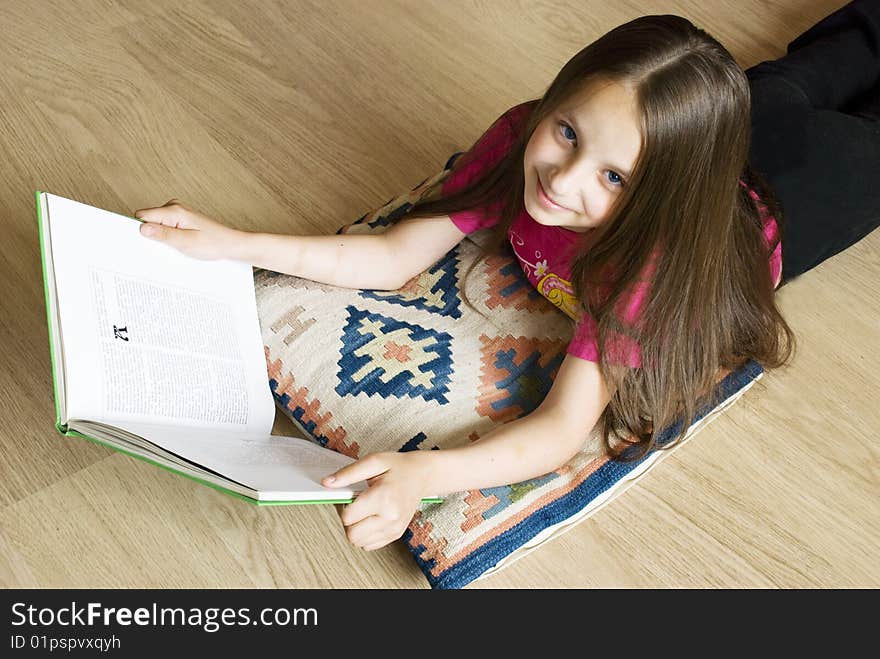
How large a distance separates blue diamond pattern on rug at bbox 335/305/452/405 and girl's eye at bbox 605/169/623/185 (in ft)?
0.98

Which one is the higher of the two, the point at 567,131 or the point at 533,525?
the point at 567,131

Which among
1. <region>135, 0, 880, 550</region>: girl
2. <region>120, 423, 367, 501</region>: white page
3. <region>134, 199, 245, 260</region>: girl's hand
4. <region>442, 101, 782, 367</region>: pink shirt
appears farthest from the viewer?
<region>442, 101, 782, 367</region>: pink shirt

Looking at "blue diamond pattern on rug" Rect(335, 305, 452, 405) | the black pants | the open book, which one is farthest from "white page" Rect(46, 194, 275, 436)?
the black pants

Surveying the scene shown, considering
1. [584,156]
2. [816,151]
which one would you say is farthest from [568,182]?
[816,151]

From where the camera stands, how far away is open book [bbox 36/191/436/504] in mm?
849

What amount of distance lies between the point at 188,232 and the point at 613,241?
0.43 m

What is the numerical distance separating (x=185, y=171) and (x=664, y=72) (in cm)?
76

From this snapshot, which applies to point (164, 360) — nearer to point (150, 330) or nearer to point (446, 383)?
point (150, 330)

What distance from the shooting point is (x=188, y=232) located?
1.07 meters

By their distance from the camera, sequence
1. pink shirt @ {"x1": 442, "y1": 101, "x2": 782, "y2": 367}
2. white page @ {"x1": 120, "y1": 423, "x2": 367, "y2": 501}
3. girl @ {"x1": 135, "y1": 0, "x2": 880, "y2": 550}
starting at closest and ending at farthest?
white page @ {"x1": 120, "y1": 423, "x2": 367, "y2": 501}, girl @ {"x1": 135, "y1": 0, "x2": 880, "y2": 550}, pink shirt @ {"x1": 442, "y1": 101, "x2": 782, "y2": 367}

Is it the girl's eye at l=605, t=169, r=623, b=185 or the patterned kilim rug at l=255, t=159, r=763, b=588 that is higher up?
the girl's eye at l=605, t=169, r=623, b=185

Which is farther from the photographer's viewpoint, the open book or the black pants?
the black pants

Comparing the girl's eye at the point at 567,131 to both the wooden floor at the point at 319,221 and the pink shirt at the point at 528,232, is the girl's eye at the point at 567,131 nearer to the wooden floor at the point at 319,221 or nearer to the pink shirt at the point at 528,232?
the pink shirt at the point at 528,232

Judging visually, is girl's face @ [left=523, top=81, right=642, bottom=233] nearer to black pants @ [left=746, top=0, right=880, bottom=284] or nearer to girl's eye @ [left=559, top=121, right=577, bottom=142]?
girl's eye @ [left=559, top=121, right=577, bottom=142]
